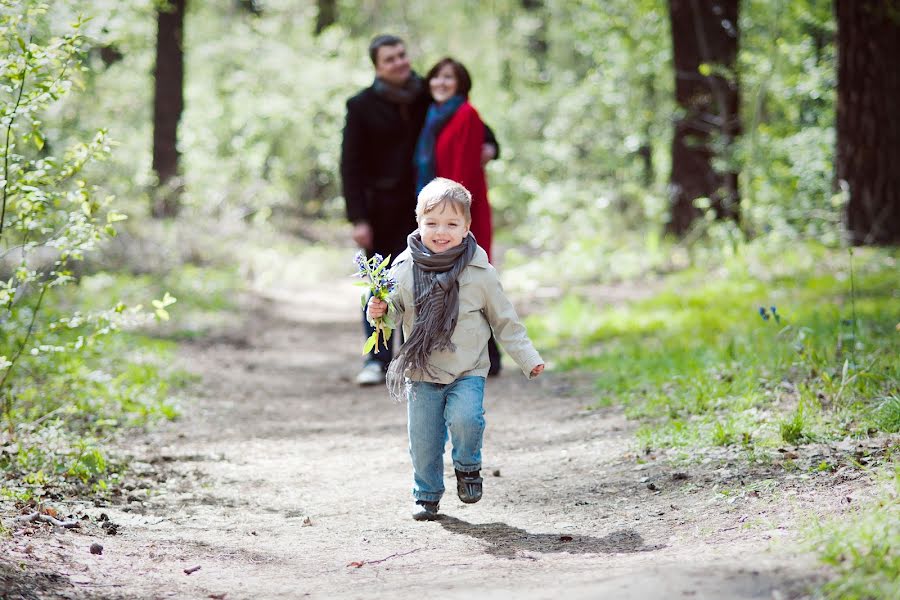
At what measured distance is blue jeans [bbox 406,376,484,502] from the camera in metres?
4.20

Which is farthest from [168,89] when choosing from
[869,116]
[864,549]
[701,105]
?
[864,549]

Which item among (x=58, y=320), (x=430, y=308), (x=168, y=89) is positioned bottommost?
(x=58, y=320)

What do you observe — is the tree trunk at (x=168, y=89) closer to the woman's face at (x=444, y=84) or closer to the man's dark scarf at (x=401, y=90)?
the man's dark scarf at (x=401, y=90)

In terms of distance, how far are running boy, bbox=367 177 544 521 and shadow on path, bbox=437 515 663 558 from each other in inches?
6.4

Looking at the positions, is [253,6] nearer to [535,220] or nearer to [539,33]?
[539,33]

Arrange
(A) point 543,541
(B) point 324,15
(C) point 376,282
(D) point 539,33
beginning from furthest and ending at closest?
(D) point 539,33, (B) point 324,15, (C) point 376,282, (A) point 543,541

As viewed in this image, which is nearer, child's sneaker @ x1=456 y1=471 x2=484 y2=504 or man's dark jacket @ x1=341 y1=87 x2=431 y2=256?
child's sneaker @ x1=456 y1=471 x2=484 y2=504

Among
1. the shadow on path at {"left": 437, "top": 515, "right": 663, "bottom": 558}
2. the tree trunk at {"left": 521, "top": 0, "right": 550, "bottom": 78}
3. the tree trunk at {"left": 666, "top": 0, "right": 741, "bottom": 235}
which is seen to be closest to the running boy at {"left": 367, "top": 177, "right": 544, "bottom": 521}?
the shadow on path at {"left": 437, "top": 515, "right": 663, "bottom": 558}

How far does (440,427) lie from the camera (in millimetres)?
4355

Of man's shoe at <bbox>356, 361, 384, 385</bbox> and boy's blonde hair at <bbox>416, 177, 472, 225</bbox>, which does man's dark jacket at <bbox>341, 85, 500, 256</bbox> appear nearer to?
man's shoe at <bbox>356, 361, 384, 385</bbox>

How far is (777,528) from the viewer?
350cm

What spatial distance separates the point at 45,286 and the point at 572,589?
2.94 meters

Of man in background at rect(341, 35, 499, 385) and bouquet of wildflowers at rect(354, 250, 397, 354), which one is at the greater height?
man in background at rect(341, 35, 499, 385)

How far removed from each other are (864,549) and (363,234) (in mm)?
4796
